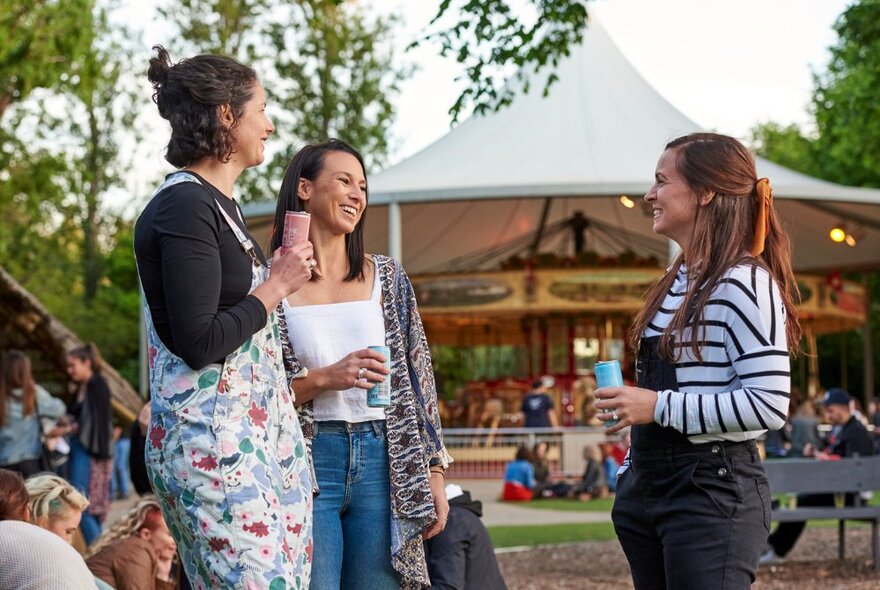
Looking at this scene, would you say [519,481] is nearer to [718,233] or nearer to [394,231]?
[394,231]

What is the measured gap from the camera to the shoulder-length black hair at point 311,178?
378 centimetres

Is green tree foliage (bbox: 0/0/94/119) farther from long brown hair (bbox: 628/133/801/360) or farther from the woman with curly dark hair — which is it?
long brown hair (bbox: 628/133/801/360)

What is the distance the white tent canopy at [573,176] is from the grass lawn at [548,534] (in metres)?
6.44

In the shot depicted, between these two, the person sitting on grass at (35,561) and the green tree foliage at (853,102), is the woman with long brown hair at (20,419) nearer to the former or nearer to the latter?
the person sitting on grass at (35,561)

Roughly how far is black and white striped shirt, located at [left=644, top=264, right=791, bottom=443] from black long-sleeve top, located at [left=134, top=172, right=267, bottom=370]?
3.38 ft

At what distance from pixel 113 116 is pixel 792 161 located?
25891 millimetres

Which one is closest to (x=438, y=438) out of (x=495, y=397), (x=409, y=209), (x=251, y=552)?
(x=251, y=552)

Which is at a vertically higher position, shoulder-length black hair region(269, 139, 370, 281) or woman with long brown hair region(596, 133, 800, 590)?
shoulder-length black hair region(269, 139, 370, 281)

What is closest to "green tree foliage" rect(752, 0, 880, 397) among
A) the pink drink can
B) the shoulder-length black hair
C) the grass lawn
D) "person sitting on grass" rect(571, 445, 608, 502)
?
"person sitting on grass" rect(571, 445, 608, 502)

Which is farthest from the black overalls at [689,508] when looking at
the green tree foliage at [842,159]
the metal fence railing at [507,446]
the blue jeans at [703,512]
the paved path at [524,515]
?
the green tree foliage at [842,159]

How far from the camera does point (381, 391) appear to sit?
11.3 ft

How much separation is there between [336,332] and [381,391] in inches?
11.9

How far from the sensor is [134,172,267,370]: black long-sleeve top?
9.13ft

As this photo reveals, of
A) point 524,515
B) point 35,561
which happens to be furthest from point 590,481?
point 35,561
